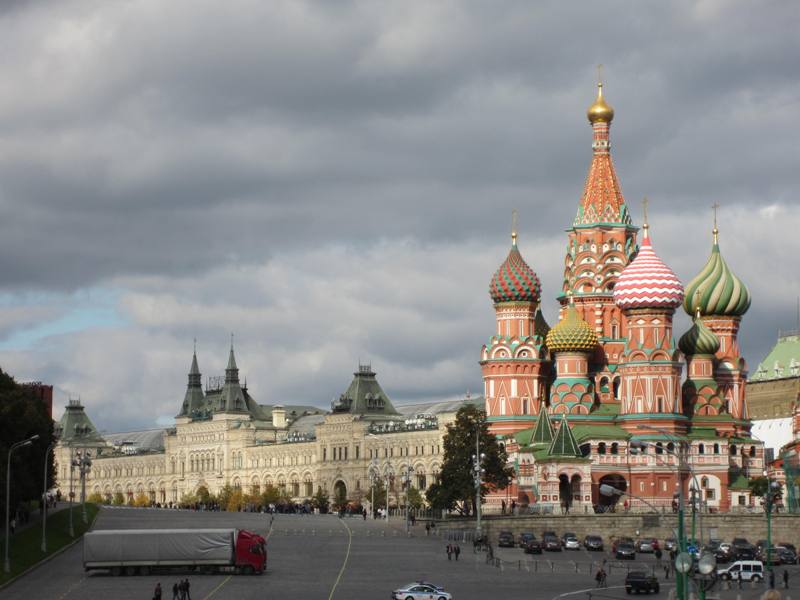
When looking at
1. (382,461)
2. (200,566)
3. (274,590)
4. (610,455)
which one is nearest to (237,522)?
(610,455)

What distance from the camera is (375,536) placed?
10056cm

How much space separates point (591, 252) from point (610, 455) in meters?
19.3

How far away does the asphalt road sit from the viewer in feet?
213

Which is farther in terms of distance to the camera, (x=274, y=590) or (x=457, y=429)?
(x=457, y=429)

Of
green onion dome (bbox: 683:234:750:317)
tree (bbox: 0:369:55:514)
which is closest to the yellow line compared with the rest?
tree (bbox: 0:369:55:514)

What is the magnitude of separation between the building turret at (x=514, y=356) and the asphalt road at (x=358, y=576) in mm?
29811

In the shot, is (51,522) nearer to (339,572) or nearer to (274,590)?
(339,572)

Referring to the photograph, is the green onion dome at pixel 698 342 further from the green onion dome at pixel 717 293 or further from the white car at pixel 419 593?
the white car at pixel 419 593

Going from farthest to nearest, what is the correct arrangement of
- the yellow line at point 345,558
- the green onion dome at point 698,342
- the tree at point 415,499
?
1. the tree at point 415,499
2. the green onion dome at point 698,342
3. the yellow line at point 345,558

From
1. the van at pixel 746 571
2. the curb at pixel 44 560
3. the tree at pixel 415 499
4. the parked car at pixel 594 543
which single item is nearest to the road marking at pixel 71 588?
the curb at pixel 44 560

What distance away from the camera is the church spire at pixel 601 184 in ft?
439

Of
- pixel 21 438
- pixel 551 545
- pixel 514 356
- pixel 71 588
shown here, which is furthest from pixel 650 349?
pixel 71 588

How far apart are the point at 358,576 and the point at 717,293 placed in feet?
223

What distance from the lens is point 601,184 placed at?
134 metres
